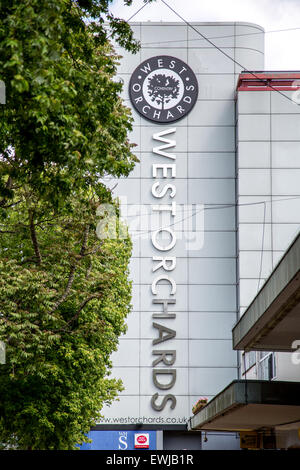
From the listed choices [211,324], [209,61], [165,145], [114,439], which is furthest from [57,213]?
[209,61]

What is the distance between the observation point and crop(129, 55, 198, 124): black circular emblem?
4472 cm

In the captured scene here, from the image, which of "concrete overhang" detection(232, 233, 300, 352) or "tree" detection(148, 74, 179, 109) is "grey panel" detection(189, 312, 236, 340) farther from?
"concrete overhang" detection(232, 233, 300, 352)

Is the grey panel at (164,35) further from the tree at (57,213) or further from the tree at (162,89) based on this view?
the tree at (57,213)

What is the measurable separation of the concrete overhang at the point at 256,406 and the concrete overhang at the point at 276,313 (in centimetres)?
92

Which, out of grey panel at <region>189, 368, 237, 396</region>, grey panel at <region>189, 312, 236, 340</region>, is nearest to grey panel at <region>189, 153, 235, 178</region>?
grey panel at <region>189, 312, 236, 340</region>

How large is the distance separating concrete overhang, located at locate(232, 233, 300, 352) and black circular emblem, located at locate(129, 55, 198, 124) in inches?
1096

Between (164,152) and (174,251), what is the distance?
16.8ft

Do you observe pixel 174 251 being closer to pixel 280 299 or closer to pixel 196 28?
pixel 196 28

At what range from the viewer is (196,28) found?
1809 inches

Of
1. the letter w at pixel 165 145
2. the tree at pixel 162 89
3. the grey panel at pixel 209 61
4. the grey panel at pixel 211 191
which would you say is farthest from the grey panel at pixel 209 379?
the grey panel at pixel 209 61

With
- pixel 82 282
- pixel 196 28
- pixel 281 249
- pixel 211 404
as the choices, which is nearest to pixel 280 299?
pixel 211 404

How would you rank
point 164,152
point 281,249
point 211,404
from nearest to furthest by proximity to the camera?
point 211,404 → point 281,249 → point 164,152

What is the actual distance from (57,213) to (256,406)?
551 centimetres

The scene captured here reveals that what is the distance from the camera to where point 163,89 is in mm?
45000
